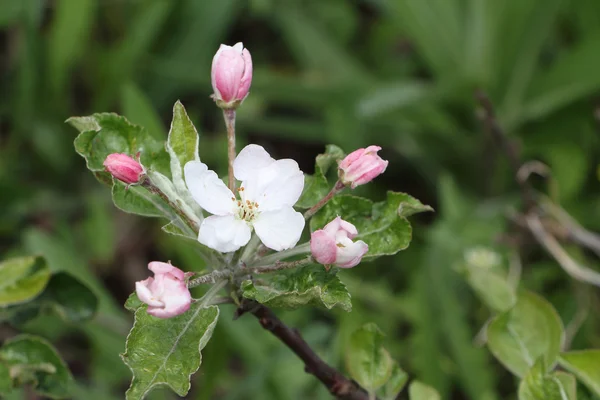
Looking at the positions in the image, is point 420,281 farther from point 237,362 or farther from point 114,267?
point 114,267

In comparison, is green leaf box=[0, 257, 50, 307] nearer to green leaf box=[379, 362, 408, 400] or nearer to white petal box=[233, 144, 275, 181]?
white petal box=[233, 144, 275, 181]

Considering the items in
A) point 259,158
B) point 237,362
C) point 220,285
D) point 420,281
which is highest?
point 259,158

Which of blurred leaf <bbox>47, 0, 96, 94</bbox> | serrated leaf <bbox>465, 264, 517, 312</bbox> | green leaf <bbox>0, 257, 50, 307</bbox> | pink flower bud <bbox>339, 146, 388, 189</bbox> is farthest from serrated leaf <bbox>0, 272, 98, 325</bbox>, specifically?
blurred leaf <bbox>47, 0, 96, 94</bbox>

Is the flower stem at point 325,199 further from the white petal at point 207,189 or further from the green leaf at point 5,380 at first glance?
the green leaf at point 5,380

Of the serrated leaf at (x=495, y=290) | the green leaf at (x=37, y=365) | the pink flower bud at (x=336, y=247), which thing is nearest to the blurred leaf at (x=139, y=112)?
the green leaf at (x=37, y=365)

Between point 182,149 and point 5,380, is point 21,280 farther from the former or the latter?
point 182,149

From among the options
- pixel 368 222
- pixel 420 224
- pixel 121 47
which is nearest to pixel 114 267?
pixel 121 47

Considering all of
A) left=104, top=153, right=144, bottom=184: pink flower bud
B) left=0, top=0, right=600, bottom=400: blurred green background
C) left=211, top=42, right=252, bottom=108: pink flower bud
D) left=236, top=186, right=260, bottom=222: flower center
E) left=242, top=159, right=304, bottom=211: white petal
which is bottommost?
left=0, top=0, right=600, bottom=400: blurred green background

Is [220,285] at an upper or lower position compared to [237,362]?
upper
